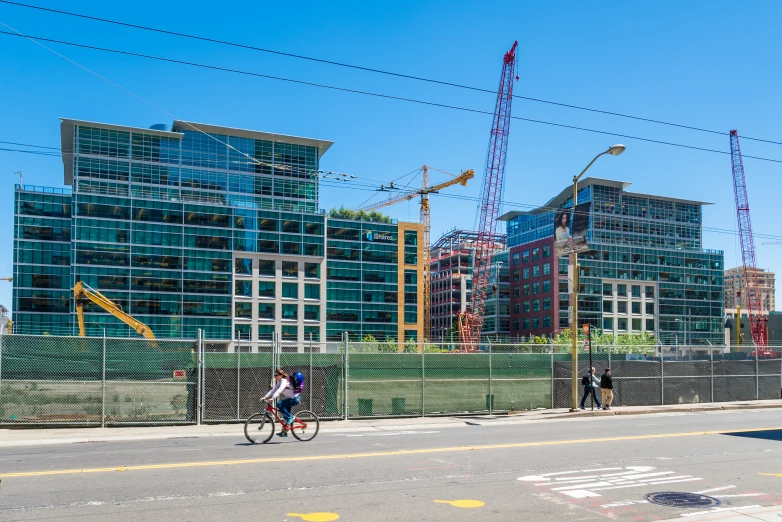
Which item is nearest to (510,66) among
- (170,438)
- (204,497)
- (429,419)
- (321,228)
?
(321,228)

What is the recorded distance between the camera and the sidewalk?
18891 millimetres

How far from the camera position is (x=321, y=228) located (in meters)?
107

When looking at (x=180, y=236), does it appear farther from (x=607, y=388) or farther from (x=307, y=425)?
(x=307, y=425)

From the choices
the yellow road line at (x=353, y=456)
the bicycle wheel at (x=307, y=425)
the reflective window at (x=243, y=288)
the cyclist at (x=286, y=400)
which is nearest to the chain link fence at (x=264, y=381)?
the bicycle wheel at (x=307, y=425)

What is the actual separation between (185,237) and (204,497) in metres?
92.7

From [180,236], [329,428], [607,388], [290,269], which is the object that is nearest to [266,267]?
[290,269]

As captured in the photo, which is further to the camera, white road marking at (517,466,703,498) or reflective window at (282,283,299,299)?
reflective window at (282,283,299,299)

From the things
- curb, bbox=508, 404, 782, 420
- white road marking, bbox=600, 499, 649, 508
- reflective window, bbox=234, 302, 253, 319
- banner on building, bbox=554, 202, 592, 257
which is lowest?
curb, bbox=508, 404, 782, 420

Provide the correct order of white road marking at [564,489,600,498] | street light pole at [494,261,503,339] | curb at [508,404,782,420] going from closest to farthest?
white road marking at [564,489,600,498] → curb at [508,404,782,420] → street light pole at [494,261,503,339]

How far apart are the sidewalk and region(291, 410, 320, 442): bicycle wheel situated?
232 cm

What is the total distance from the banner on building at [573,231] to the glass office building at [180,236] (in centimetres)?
6923

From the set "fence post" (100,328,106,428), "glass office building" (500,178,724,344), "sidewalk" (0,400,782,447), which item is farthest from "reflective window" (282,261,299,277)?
"fence post" (100,328,106,428)

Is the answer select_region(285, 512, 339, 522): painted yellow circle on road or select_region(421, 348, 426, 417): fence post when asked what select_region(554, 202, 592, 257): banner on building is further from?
select_region(285, 512, 339, 522): painted yellow circle on road

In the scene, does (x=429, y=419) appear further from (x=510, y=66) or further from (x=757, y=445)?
(x=510, y=66)
